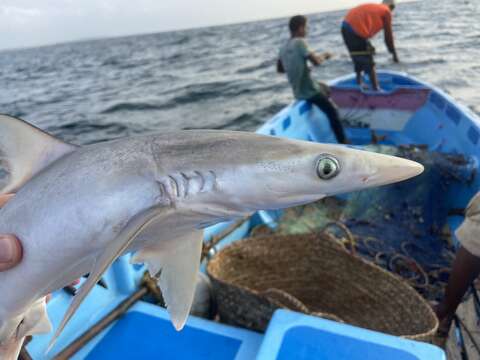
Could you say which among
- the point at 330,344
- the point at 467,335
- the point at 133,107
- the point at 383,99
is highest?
the point at 383,99

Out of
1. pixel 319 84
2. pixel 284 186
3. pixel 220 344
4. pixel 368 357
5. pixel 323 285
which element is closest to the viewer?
pixel 284 186

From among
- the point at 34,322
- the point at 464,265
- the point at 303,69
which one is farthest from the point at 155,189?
the point at 303,69

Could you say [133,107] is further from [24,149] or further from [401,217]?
[24,149]

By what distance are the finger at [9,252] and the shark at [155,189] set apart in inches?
0.9

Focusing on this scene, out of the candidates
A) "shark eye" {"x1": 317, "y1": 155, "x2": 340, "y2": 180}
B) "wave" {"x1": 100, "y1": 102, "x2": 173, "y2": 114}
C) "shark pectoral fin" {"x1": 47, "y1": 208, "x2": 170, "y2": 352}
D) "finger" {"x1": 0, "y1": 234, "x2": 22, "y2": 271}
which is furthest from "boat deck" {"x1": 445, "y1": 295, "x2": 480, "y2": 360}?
"wave" {"x1": 100, "y1": 102, "x2": 173, "y2": 114}

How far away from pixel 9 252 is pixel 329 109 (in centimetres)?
600

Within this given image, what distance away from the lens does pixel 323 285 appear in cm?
318

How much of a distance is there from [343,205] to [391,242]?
82 centimetres

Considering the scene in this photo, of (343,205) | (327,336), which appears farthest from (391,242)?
(327,336)

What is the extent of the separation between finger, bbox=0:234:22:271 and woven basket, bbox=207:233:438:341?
1500mm

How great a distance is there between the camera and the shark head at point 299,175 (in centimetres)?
125

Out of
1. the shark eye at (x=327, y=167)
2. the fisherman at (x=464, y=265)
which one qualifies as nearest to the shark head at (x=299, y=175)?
the shark eye at (x=327, y=167)

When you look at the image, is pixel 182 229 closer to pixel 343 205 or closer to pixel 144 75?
pixel 343 205

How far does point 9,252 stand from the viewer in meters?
1.32
